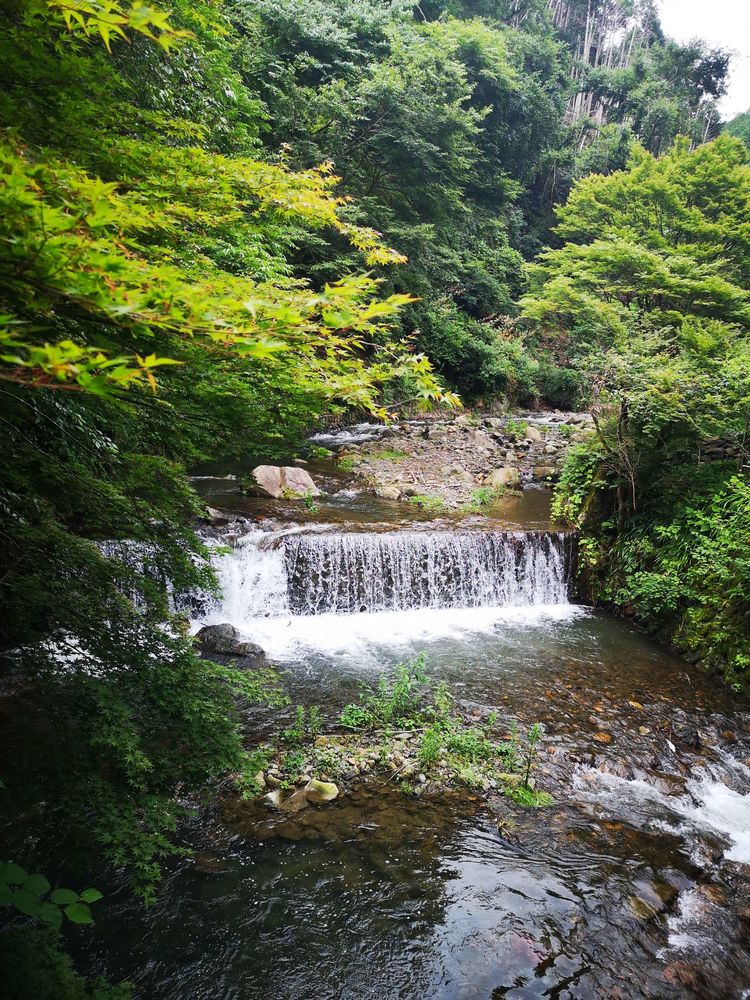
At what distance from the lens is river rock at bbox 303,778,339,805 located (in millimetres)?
4328

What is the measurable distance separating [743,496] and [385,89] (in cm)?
1590

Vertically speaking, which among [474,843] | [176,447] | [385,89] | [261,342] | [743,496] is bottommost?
[474,843]

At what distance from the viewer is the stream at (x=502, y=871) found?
3.08 m

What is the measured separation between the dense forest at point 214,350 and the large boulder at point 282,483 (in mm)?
1841

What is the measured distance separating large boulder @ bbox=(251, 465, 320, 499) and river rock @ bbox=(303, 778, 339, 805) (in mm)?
7081

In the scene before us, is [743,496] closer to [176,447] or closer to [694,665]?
[694,665]

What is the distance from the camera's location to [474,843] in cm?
404

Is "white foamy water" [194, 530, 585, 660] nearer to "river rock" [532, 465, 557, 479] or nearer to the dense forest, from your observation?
the dense forest

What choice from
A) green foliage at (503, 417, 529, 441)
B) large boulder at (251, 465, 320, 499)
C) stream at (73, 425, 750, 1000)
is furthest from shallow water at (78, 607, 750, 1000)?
green foliage at (503, 417, 529, 441)

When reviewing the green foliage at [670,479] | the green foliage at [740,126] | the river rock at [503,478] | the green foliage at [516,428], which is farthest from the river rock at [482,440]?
the green foliage at [740,126]

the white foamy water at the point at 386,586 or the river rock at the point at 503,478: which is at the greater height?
the river rock at the point at 503,478

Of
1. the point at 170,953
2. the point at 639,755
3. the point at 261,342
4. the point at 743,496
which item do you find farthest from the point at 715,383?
the point at 170,953

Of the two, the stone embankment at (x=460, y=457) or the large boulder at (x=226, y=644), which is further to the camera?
the stone embankment at (x=460, y=457)

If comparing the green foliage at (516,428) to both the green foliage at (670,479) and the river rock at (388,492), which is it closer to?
the green foliage at (670,479)
